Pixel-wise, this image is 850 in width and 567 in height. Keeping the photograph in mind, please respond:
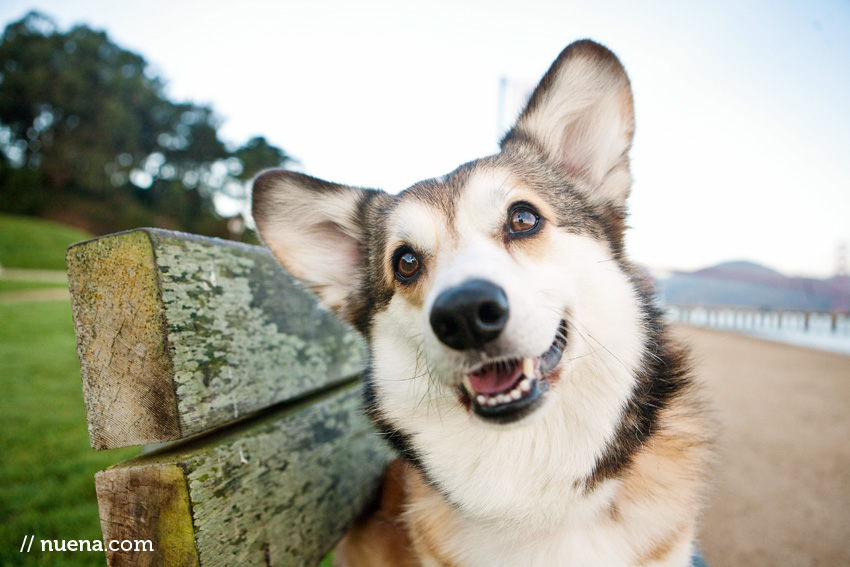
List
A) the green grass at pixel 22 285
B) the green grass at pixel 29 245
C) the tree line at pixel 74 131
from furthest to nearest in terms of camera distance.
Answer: the tree line at pixel 74 131 → the green grass at pixel 29 245 → the green grass at pixel 22 285

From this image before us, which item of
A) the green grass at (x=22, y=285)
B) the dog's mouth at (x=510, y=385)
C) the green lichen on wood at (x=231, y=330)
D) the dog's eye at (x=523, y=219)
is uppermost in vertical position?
the green grass at (x=22, y=285)

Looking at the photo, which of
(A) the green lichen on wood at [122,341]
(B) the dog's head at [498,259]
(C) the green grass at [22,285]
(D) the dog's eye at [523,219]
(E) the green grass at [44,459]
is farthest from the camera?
(C) the green grass at [22,285]

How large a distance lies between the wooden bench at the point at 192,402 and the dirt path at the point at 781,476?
1.70 meters

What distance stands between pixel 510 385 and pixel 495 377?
2.6 inches

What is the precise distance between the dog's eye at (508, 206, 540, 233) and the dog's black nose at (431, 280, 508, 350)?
58 centimetres

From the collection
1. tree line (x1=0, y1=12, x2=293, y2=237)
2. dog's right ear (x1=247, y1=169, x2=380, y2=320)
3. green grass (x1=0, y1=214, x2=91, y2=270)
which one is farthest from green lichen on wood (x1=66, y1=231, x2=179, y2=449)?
tree line (x1=0, y1=12, x2=293, y2=237)

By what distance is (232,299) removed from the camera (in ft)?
4.61

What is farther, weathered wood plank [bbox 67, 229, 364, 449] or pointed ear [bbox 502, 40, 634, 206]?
pointed ear [bbox 502, 40, 634, 206]

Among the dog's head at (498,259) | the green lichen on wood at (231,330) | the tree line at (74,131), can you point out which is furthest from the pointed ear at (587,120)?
the tree line at (74,131)

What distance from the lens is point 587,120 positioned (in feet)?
6.98

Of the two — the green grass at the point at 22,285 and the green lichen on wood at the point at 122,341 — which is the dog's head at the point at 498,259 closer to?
the green lichen on wood at the point at 122,341

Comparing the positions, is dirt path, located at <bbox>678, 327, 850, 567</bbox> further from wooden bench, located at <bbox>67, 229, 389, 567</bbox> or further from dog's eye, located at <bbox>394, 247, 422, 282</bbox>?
wooden bench, located at <bbox>67, 229, 389, 567</bbox>

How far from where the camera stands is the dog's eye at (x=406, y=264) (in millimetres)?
1969

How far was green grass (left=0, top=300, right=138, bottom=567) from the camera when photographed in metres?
2.83
